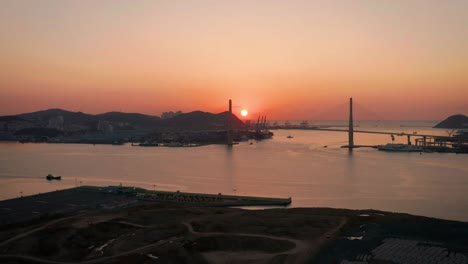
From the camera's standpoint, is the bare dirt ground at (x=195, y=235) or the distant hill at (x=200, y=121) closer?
the bare dirt ground at (x=195, y=235)

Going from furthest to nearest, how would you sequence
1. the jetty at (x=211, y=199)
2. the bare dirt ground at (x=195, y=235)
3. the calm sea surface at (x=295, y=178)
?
the calm sea surface at (x=295, y=178), the jetty at (x=211, y=199), the bare dirt ground at (x=195, y=235)

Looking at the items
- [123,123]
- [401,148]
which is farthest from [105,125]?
[401,148]

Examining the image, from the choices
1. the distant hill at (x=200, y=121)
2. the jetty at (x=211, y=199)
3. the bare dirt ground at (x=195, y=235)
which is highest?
the distant hill at (x=200, y=121)

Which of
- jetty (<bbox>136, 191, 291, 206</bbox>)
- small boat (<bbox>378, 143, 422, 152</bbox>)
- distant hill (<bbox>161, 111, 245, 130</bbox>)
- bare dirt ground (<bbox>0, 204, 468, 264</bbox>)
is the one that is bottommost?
jetty (<bbox>136, 191, 291, 206</bbox>)

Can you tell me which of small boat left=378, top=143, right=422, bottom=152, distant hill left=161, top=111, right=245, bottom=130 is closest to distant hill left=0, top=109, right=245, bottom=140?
distant hill left=161, top=111, right=245, bottom=130

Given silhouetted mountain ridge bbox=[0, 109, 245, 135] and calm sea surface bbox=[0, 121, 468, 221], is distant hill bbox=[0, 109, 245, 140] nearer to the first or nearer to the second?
silhouetted mountain ridge bbox=[0, 109, 245, 135]

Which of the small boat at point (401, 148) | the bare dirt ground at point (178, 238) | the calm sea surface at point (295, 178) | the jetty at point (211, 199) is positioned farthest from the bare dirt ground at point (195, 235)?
the small boat at point (401, 148)

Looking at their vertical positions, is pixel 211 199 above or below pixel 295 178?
below

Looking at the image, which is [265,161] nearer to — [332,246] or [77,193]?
[77,193]

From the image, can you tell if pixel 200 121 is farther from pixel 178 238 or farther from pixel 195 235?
pixel 178 238

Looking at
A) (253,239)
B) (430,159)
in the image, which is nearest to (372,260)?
(253,239)

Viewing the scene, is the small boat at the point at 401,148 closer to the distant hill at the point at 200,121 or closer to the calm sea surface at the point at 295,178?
the calm sea surface at the point at 295,178

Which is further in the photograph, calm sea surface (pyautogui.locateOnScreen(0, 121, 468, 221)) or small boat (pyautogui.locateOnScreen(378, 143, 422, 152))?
small boat (pyautogui.locateOnScreen(378, 143, 422, 152))
